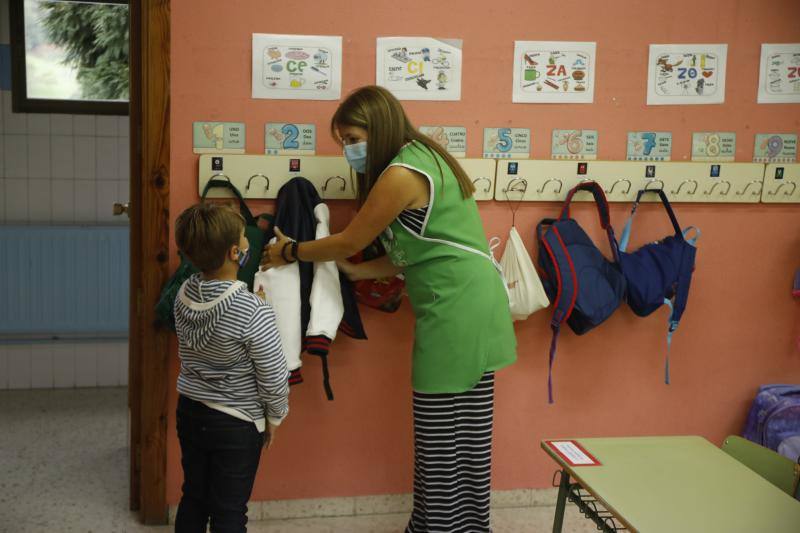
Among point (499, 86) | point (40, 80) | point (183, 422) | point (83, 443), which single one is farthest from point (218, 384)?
point (40, 80)

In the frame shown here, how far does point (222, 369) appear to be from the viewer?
1715 millimetres

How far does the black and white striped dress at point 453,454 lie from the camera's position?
6.47 feet

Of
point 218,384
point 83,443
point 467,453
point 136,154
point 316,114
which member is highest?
point 316,114

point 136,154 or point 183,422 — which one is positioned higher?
point 136,154

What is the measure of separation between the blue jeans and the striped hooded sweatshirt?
33mm

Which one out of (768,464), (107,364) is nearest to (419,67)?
(768,464)

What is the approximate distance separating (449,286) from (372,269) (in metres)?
0.34

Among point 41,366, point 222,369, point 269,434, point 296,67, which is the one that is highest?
point 296,67

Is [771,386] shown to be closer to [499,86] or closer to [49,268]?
[499,86]

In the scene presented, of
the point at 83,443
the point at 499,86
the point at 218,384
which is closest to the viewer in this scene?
the point at 218,384

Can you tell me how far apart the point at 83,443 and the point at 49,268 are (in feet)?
3.41

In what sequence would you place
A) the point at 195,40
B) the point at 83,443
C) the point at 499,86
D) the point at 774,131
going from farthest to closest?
the point at 83,443, the point at 774,131, the point at 499,86, the point at 195,40

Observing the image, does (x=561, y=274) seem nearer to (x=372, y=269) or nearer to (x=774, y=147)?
(x=372, y=269)

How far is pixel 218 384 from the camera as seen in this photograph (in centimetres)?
173
